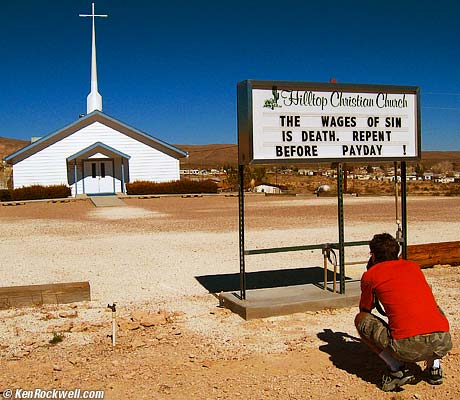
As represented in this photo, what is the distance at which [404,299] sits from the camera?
14.9 feet

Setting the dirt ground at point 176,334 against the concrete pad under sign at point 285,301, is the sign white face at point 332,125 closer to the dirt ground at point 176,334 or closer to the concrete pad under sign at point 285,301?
the concrete pad under sign at point 285,301

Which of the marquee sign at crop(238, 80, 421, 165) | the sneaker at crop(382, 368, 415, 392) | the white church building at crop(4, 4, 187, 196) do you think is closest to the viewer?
the sneaker at crop(382, 368, 415, 392)

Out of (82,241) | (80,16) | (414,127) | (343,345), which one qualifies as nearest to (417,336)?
(343,345)

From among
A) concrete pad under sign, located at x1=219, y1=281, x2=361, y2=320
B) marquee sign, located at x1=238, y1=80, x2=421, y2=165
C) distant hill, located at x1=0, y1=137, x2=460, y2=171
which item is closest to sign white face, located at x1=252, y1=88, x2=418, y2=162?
marquee sign, located at x1=238, y1=80, x2=421, y2=165

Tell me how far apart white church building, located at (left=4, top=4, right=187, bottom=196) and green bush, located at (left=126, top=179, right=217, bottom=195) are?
80.1 inches

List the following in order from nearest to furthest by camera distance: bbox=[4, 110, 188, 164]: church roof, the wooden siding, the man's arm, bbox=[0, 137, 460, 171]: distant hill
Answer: the man's arm < bbox=[4, 110, 188, 164]: church roof < the wooden siding < bbox=[0, 137, 460, 171]: distant hill

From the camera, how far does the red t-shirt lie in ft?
14.6

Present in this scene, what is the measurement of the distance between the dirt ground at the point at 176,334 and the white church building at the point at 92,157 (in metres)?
19.5

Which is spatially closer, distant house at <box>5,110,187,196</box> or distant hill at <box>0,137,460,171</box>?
distant house at <box>5,110,187,196</box>

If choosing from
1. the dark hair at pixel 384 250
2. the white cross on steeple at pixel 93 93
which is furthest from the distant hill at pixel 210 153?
the dark hair at pixel 384 250

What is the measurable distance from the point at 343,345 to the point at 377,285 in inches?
52.9

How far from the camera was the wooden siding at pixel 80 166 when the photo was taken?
33125 mm

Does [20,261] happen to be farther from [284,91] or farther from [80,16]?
[80,16]

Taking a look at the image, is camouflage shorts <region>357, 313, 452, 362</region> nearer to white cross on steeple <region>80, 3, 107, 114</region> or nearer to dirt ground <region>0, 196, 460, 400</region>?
dirt ground <region>0, 196, 460, 400</region>
